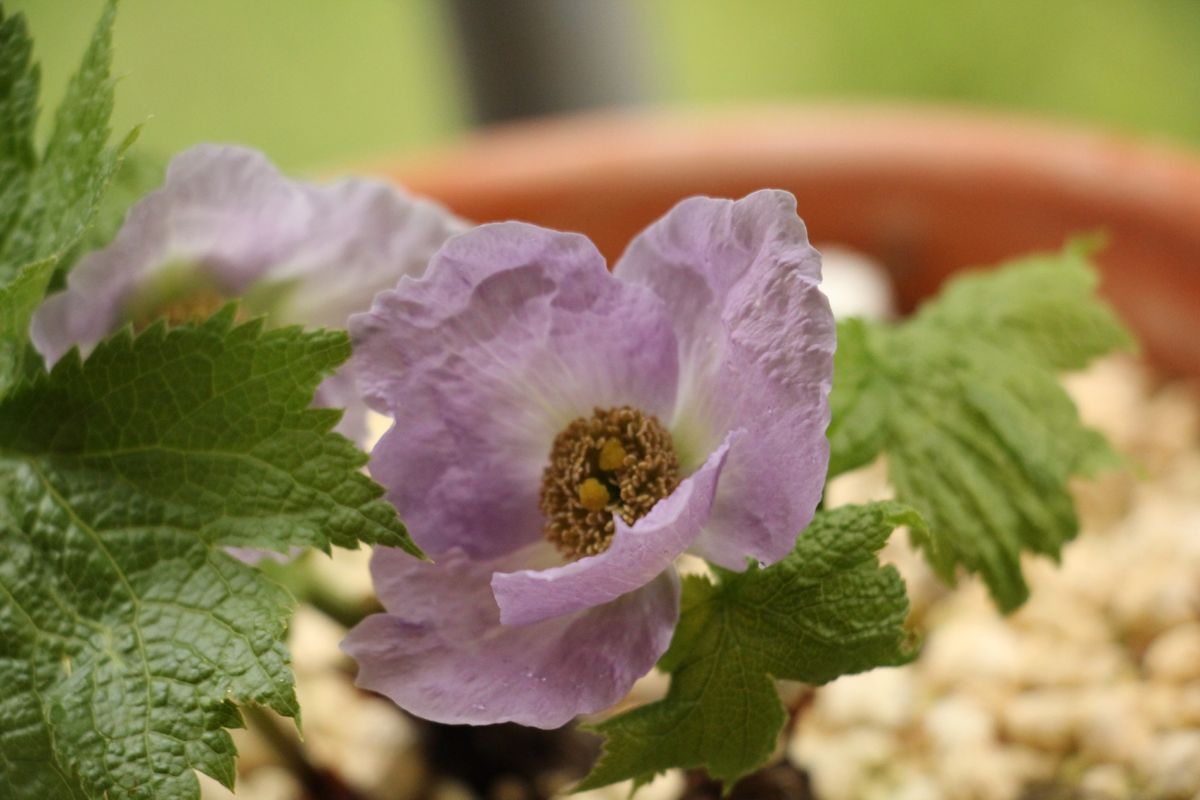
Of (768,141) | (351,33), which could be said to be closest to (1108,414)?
(768,141)

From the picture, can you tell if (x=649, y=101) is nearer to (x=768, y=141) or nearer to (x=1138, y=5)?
(x=768, y=141)

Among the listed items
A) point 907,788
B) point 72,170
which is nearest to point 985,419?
point 907,788

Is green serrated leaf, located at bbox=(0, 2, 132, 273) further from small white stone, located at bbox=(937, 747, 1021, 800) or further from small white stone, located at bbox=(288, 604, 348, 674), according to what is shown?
small white stone, located at bbox=(937, 747, 1021, 800)

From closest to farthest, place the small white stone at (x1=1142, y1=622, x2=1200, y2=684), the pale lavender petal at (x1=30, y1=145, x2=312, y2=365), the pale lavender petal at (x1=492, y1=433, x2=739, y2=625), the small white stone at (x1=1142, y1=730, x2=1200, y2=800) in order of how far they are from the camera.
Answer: the pale lavender petal at (x1=492, y1=433, x2=739, y2=625) → the pale lavender petal at (x1=30, y1=145, x2=312, y2=365) → the small white stone at (x1=1142, y1=730, x2=1200, y2=800) → the small white stone at (x1=1142, y1=622, x2=1200, y2=684)

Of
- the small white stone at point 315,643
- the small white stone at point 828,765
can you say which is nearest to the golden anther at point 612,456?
the small white stone at point 828,765

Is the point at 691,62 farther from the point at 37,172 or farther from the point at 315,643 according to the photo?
the point at 37,172

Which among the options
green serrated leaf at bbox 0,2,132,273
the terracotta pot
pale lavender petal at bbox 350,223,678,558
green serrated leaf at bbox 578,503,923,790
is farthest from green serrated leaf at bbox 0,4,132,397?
the terracotta pot
